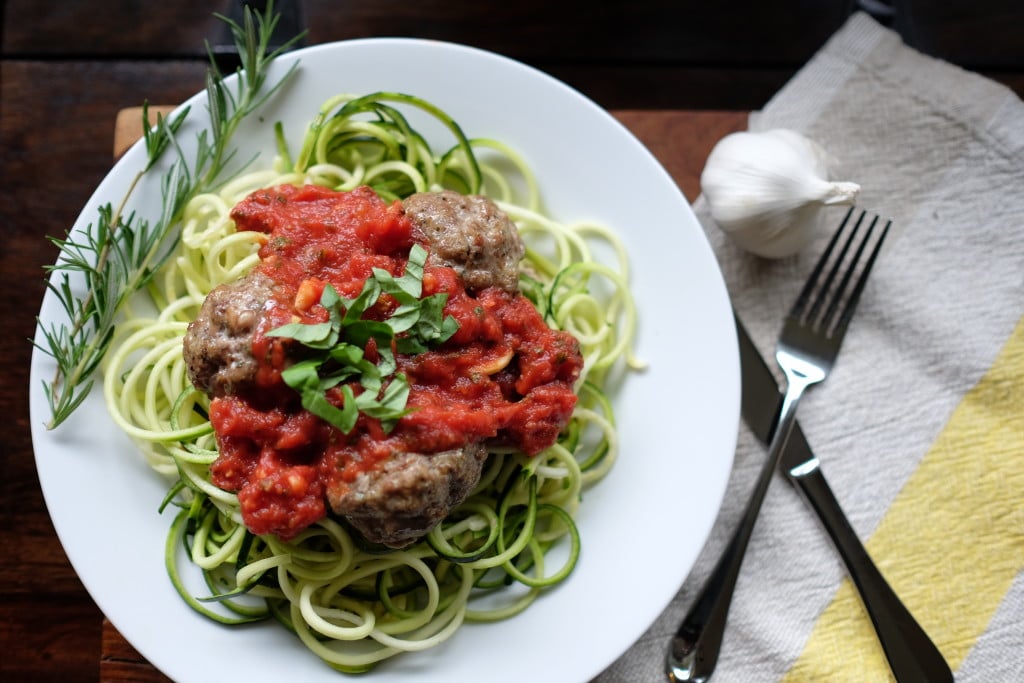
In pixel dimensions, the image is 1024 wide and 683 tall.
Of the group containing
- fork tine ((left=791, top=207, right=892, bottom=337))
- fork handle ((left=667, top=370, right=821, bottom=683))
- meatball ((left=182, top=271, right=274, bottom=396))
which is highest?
meatball ((left=182, top=271, right=274, bottom=396))

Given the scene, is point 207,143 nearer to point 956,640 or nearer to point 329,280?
point 329,280

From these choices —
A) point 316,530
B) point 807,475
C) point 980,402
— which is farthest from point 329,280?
point 980,402

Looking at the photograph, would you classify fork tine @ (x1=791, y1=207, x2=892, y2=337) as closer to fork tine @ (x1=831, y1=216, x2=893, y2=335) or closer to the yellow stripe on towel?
fork tine @ (x1=831, y1=216, x2=893, y2=335)

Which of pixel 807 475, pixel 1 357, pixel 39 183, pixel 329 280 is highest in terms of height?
pixel 329 280

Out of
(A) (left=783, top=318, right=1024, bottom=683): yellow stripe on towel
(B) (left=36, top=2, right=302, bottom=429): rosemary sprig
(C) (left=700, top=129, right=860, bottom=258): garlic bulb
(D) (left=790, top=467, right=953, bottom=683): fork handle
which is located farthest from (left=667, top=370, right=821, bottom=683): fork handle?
(B) (left=36, top=2, right=302, bottom=429): rosemary sprig

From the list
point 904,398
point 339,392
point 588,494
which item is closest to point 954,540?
point 904,398

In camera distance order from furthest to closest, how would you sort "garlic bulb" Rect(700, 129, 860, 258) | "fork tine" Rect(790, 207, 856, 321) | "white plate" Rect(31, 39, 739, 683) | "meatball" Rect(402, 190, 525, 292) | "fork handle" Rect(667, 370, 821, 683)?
"fork tine" Rect(790, 207, 856, 321) < "garlic bulb" Rect(700, 129, 860, 258) < "fork handle" Rect(667, 370, 821, 683) < "white plate" Rect(31, 39, 739, 683) < "meatball" Rect(402, 190, 525, 292)

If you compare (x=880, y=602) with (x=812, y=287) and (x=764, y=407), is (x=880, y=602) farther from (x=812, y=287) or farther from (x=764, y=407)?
(x=812, y=287)
